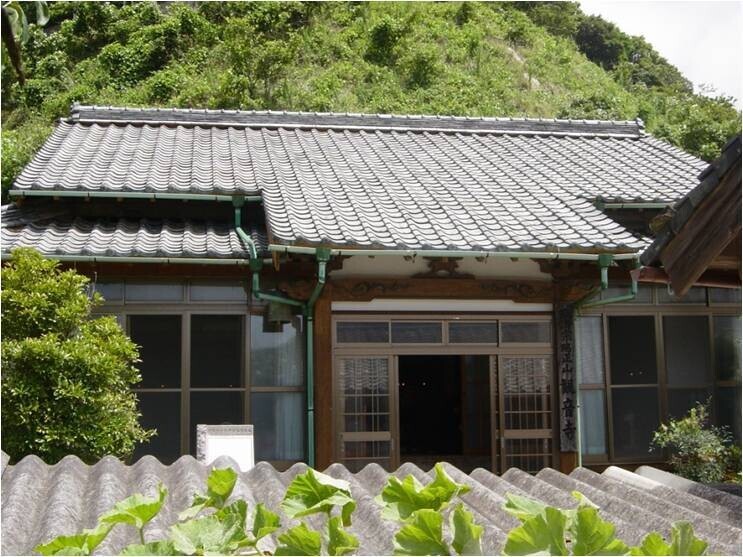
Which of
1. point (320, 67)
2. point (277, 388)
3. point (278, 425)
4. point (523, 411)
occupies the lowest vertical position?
point (278, 425)

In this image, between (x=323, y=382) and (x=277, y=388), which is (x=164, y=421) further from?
(x=323, y=382)

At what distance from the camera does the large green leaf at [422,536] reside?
2080mm

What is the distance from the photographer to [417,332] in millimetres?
10062

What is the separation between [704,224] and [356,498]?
1736mm

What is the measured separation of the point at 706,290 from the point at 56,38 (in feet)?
74.2

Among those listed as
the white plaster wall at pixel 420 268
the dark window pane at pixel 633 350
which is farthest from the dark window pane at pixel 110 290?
the dark window pane at pixel 633 350

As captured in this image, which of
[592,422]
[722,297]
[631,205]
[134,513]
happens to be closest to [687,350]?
[722,297]

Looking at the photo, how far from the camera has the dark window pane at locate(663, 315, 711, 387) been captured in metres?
11.0

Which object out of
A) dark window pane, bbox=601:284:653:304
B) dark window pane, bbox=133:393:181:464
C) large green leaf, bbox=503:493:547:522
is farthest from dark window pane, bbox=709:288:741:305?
large green leaf, bbox=503:493:547:522

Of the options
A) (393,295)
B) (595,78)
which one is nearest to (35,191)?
(393,295)

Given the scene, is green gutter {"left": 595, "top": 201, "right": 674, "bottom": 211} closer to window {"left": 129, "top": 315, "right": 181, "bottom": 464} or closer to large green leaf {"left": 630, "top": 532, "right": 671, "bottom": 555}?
window {"left": 129, "top": 315, "right": 181, "bottom": 464}

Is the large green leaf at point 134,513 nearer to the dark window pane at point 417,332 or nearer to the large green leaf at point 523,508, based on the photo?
the large green leaf at point 523,508

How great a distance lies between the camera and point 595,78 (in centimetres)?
3155

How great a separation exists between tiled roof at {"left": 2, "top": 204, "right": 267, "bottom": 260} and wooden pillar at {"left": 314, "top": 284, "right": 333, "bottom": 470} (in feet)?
3.02
